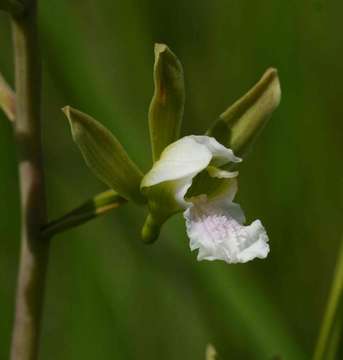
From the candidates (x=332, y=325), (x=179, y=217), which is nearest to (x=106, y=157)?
(x=332, y=325)

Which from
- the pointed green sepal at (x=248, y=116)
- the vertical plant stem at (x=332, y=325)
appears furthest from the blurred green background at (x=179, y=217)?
the pointed green sepal at (x=248, y=116)

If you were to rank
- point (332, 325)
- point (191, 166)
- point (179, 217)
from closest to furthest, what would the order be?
point (191, 166) → point (332, 325) → point (179, 217)

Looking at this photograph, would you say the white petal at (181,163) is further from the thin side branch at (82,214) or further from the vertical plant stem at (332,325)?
the vertical plant stem at (332,325)

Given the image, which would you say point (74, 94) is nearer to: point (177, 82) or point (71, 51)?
point (71, 51)

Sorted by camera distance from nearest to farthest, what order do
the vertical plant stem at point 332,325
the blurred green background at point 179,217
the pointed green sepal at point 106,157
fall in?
the pointed green sepal at point 106,157, the vertical plant stem at point 332,325, the blurred green background at point 179,217

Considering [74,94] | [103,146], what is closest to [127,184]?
[103,146]

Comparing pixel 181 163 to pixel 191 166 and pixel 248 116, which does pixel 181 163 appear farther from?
pixel 248 116
